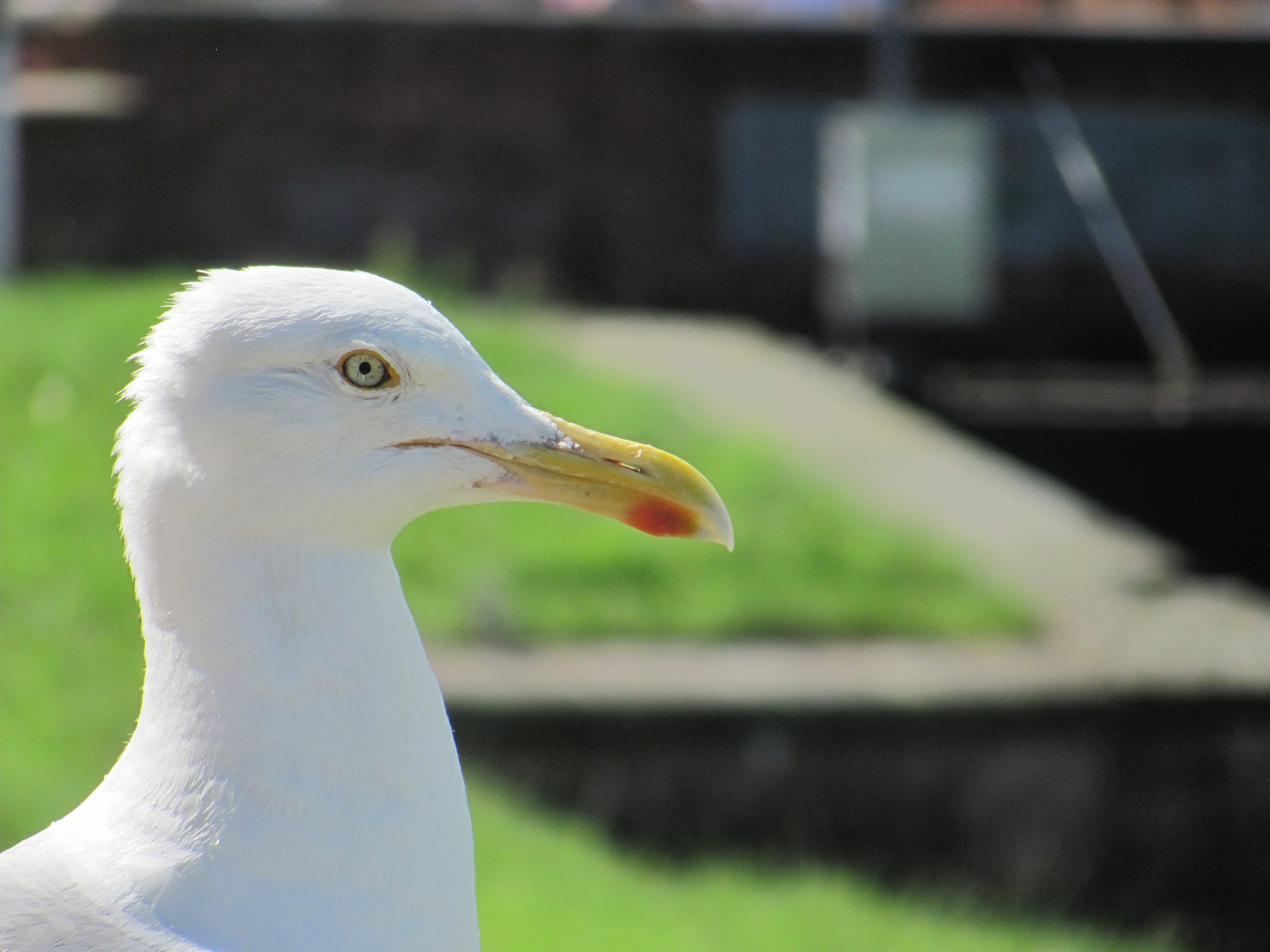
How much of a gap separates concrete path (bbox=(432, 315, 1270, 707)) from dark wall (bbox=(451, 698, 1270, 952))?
0.25 feet

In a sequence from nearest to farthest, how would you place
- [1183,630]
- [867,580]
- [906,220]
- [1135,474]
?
1. [1183,630]
2. [867,580]
3. [1135,474]
4. [906,220]

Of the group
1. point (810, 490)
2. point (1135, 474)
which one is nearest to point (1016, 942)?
point (810, 490)

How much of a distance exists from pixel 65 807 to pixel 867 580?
8.29 ft

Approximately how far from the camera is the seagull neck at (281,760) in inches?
59.6

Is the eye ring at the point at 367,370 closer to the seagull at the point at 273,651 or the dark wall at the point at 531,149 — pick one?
the seagull at the point at 273,651

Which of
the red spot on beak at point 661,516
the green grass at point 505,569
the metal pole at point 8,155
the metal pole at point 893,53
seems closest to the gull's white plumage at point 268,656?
the red spot on beak at point 661,516

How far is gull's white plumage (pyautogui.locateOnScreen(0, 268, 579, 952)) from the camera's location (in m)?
1.51

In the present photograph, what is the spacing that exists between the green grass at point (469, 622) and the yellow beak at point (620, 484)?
69.9 inches

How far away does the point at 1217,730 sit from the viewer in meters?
4.21

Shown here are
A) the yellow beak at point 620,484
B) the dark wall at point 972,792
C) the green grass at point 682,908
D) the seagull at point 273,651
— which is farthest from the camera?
the dark wall at point 972,792

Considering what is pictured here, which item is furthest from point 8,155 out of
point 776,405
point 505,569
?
point 505,569

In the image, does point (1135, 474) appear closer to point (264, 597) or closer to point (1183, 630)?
point (1183, 630)

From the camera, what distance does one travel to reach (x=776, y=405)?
6.68 meters

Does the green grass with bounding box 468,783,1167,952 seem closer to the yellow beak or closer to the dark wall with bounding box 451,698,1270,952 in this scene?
the dark wall with bounding box 451,698,1270,952
